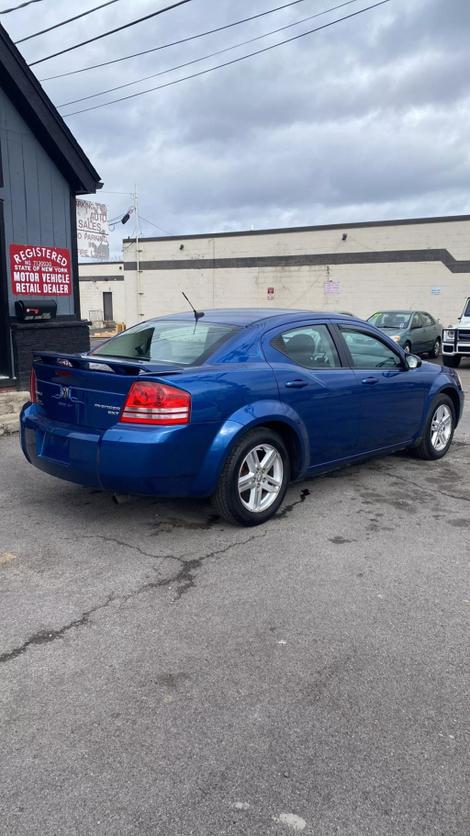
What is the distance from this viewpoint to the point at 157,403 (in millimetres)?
4133

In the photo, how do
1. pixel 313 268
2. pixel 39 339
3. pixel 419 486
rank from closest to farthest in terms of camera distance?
pixel 419 486 < pixel 39 339 < pixel 313 268

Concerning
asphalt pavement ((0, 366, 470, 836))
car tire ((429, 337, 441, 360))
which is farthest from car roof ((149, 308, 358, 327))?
car tire ((429, 337, 441, 360))

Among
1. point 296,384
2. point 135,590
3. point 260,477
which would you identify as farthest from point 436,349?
point 135,590

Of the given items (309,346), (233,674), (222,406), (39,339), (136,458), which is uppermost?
(309,346)

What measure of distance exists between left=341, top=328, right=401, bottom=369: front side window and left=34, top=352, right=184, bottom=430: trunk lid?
6.17ft

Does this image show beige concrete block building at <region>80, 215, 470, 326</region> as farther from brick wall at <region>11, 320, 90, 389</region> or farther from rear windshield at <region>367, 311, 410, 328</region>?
brick wall at <region>11, 320, 90, 389</region>

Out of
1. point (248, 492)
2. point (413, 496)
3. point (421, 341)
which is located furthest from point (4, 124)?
point (421, 341)

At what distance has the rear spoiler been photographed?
4.22 meters

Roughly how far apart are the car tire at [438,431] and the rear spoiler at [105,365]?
125 inches

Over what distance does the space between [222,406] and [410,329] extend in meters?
14.7

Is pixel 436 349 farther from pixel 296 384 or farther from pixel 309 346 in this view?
pixel 296 384

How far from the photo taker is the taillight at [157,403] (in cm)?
413

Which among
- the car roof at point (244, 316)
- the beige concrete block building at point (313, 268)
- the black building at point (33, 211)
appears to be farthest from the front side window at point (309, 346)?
the beige concrete block building at point (313, 268)

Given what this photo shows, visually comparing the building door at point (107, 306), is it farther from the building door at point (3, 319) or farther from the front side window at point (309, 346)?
the front side window at point (309, 346)
